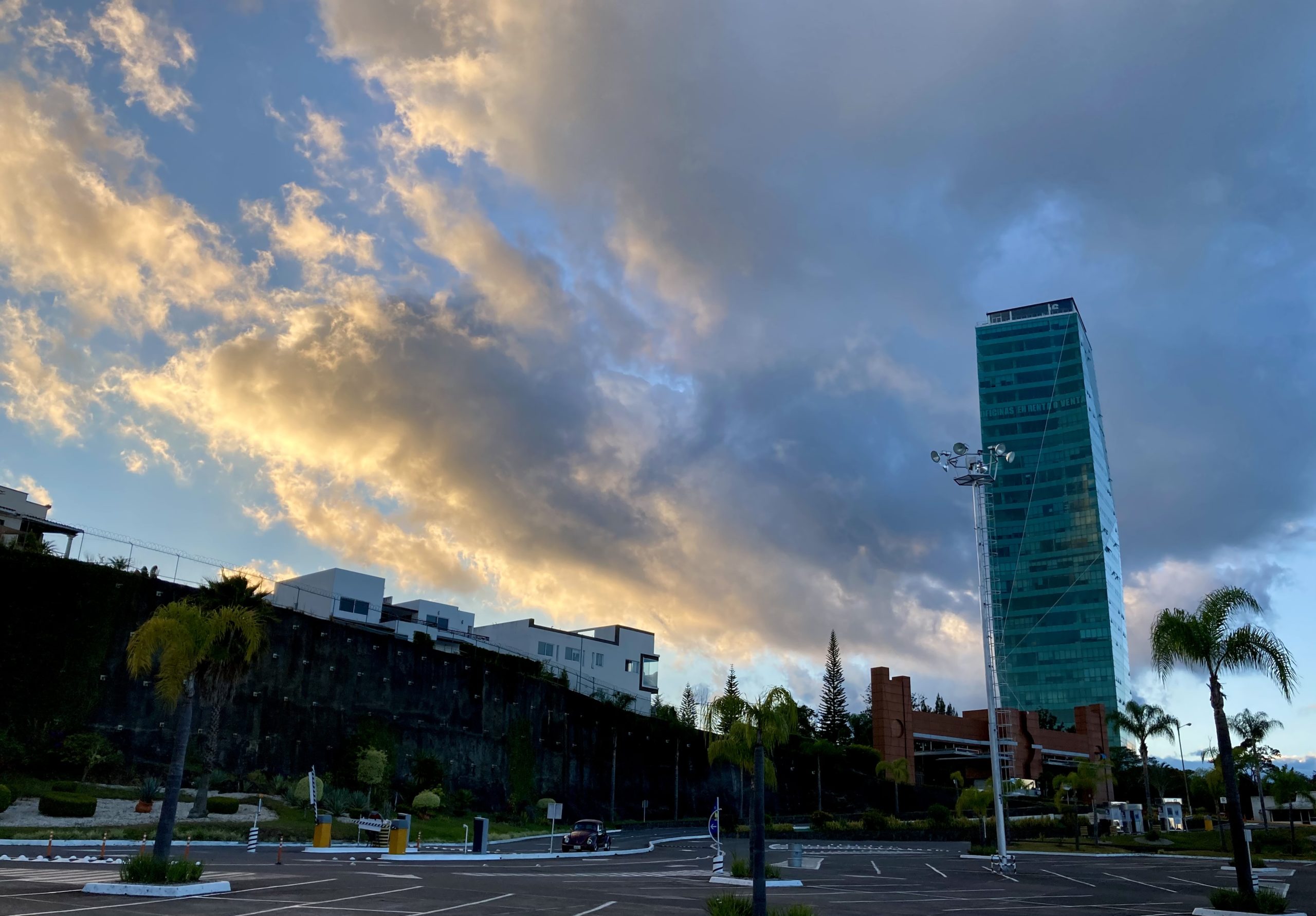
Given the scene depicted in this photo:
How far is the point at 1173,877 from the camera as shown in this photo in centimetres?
3500

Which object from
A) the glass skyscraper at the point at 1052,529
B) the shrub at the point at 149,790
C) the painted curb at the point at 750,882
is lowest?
the painted curb at the point at 750,882

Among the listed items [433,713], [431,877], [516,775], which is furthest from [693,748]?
[431,877]

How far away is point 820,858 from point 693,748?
123 ft

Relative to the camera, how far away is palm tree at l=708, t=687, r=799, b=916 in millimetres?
15203

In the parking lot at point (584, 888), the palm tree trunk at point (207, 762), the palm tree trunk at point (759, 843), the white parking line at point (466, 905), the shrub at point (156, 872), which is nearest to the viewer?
the palm tree trunk at point (759, 843)

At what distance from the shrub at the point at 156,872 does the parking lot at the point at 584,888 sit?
2.38ft

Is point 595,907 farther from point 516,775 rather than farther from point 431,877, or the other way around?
point 516,775

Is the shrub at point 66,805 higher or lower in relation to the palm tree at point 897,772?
lower

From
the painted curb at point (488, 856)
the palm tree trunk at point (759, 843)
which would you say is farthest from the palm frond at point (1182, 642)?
the painted curb at point (488, 856)

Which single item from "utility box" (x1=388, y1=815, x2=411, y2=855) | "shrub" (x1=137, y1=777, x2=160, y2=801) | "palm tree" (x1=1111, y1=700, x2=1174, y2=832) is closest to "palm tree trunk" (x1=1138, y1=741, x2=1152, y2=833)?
"palm tree" (x1=1111, y1=700, x2=1174, y2=832)

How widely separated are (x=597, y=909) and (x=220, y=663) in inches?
1130

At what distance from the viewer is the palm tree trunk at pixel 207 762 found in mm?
41281

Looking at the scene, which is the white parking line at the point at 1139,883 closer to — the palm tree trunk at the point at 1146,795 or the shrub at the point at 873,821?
the shrub at the point at 873,821

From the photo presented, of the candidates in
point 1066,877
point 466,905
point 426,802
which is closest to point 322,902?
point 466,905
